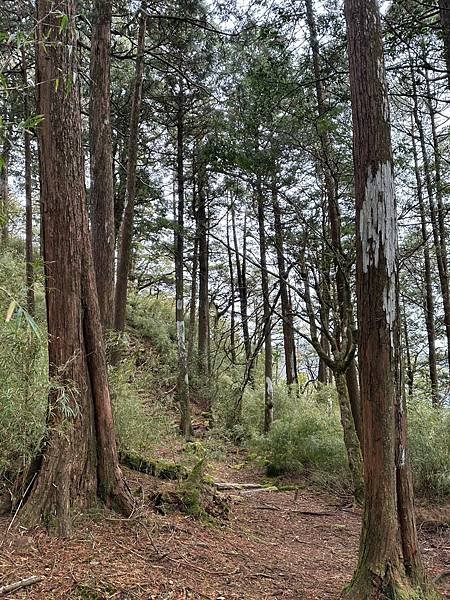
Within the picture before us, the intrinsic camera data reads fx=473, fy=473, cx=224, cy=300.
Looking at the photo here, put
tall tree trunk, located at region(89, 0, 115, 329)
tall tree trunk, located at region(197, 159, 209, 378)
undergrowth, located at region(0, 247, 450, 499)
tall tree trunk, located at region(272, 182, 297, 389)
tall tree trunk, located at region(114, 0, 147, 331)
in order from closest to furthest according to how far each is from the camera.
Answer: undergrowth, located at region(0, 247, 450, 499) < tall tree trunk, located at region(89, 0, 115, 329) < tall tree trunk, located at region(272, 182, 297, 389) < tall tree trunk, located at region(114, 0, 147, 331) < tall tree trunk, located at region(197, 159, 209, 378)

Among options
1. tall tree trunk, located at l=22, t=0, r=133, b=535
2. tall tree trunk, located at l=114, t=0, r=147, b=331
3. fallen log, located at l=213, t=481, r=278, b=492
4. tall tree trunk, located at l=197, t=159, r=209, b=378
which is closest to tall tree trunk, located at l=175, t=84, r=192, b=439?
tall tree trunk, located at l=197, t=159, r=209, b=378

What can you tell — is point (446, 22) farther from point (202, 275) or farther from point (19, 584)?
point (202, 275)

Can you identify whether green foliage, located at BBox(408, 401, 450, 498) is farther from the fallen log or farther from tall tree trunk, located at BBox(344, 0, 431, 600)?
tall tree trunk, located at BBox(344, 0, 431, 600)

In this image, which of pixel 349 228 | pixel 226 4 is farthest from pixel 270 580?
pixel 226 4

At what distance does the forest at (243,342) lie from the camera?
324cm

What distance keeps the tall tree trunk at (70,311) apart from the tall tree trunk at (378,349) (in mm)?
2081

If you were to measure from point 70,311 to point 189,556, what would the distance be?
222cm

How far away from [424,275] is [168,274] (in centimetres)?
966

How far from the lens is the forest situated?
10.6 feet

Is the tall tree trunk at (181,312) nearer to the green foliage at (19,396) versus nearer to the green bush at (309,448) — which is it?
the green bush at (309,448)

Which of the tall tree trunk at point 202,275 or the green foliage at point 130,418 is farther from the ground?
the tall tree trunk at point 202,275

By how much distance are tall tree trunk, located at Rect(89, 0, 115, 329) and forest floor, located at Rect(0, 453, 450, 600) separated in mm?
2511

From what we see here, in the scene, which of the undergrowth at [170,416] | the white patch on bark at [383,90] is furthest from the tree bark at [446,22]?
the undergrowth at [170,416]

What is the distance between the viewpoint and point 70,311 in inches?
154
